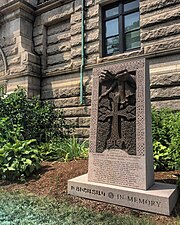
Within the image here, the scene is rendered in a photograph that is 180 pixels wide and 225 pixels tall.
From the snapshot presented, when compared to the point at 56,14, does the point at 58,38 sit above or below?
below

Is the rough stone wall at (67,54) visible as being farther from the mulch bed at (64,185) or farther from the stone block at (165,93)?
the mulch bed at (64,185)

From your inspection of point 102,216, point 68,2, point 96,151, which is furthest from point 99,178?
point 68,2

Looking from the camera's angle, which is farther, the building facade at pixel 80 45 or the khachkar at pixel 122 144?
the building facade at pixel 80 45

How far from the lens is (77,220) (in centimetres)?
337

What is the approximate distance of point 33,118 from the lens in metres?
8.34

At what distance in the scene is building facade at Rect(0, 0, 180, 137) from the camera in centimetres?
765

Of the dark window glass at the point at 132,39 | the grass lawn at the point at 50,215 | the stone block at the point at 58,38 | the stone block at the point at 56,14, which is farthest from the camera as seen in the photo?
the stone block at the point at 58,38

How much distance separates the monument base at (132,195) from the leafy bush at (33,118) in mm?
4306

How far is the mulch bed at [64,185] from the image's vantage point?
3.65m

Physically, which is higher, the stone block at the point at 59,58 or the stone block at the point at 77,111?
the stone block at the point at 59,58

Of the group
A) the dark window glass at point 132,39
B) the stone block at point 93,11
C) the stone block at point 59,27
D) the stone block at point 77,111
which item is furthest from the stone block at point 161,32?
the stone block at point 59,27

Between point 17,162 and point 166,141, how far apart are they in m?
3.89

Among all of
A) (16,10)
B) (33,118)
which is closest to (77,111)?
(33,118)

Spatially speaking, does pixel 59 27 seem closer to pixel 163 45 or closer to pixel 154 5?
pixel 154 5
